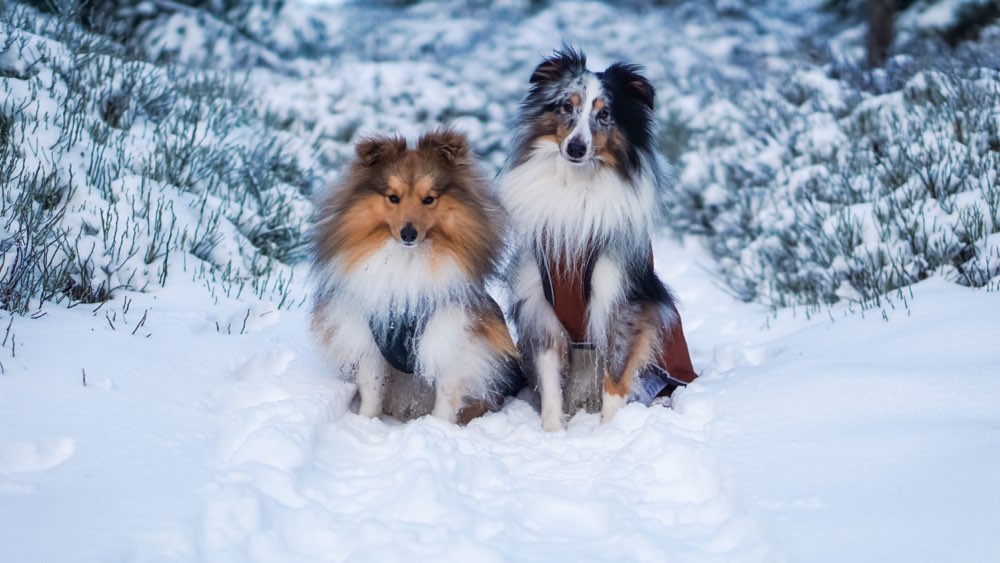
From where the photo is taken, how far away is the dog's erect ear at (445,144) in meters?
3.42

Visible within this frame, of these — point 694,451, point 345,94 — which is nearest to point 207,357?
point 694,451

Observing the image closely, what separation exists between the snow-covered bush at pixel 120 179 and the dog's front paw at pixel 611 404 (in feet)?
7.57

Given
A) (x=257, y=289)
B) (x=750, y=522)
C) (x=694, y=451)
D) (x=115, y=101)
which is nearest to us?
(x=750, y=522)

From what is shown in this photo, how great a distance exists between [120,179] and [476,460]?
3205 millimetres

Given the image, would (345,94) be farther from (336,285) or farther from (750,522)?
(750,522)

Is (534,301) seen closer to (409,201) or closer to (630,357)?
(630,357)

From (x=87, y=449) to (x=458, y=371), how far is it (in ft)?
5.08

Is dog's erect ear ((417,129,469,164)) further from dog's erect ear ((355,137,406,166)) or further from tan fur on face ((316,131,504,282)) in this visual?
dog's erect ear ((355,137,406,166))

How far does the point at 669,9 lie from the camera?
18.9 metres

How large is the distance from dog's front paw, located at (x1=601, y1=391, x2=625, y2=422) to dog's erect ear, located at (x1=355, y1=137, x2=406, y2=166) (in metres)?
1.55

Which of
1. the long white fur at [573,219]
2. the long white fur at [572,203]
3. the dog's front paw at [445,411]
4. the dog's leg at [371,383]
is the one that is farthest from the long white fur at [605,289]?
the dog's leg at [371,383]

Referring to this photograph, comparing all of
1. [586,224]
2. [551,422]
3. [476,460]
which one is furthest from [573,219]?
[476,460]

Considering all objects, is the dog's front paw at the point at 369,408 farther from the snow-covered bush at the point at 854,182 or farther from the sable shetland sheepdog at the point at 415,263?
the snow-covered bush at the point at 854,182

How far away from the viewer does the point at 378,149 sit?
341cm
